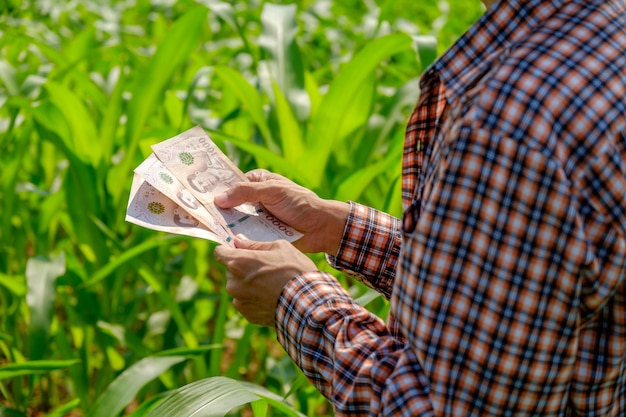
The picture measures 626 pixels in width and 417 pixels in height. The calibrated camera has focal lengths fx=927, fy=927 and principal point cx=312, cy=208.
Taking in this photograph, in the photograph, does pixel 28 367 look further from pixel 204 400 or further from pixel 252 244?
pixel 252 244

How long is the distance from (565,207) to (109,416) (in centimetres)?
97

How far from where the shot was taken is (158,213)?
1.28 m

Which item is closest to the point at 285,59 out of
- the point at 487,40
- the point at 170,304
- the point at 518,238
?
the point at 170,304

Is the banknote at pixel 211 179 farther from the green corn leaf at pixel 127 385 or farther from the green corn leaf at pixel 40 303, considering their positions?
the green corn leaf at pixel 40 303

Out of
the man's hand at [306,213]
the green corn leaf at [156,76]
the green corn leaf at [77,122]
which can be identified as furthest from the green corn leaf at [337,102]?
the man's hand at [306,213]

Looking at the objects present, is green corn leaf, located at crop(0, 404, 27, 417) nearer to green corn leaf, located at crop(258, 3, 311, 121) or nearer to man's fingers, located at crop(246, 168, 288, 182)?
man's fingers, located at crop(246, 168, 288, 182)

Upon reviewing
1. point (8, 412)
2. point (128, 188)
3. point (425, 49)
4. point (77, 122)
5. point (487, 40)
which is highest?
point (487, 40)

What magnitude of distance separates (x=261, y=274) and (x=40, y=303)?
36.5 inches

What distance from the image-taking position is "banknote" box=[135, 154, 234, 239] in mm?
1284

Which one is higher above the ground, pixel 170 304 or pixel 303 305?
pixel 303 305

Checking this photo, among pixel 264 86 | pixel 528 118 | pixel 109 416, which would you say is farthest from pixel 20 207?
pixel 528 118

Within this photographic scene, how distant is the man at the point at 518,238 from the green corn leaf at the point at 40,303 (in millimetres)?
1042

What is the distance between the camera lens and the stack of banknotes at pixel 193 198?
1271mm

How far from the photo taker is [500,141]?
843 mm
